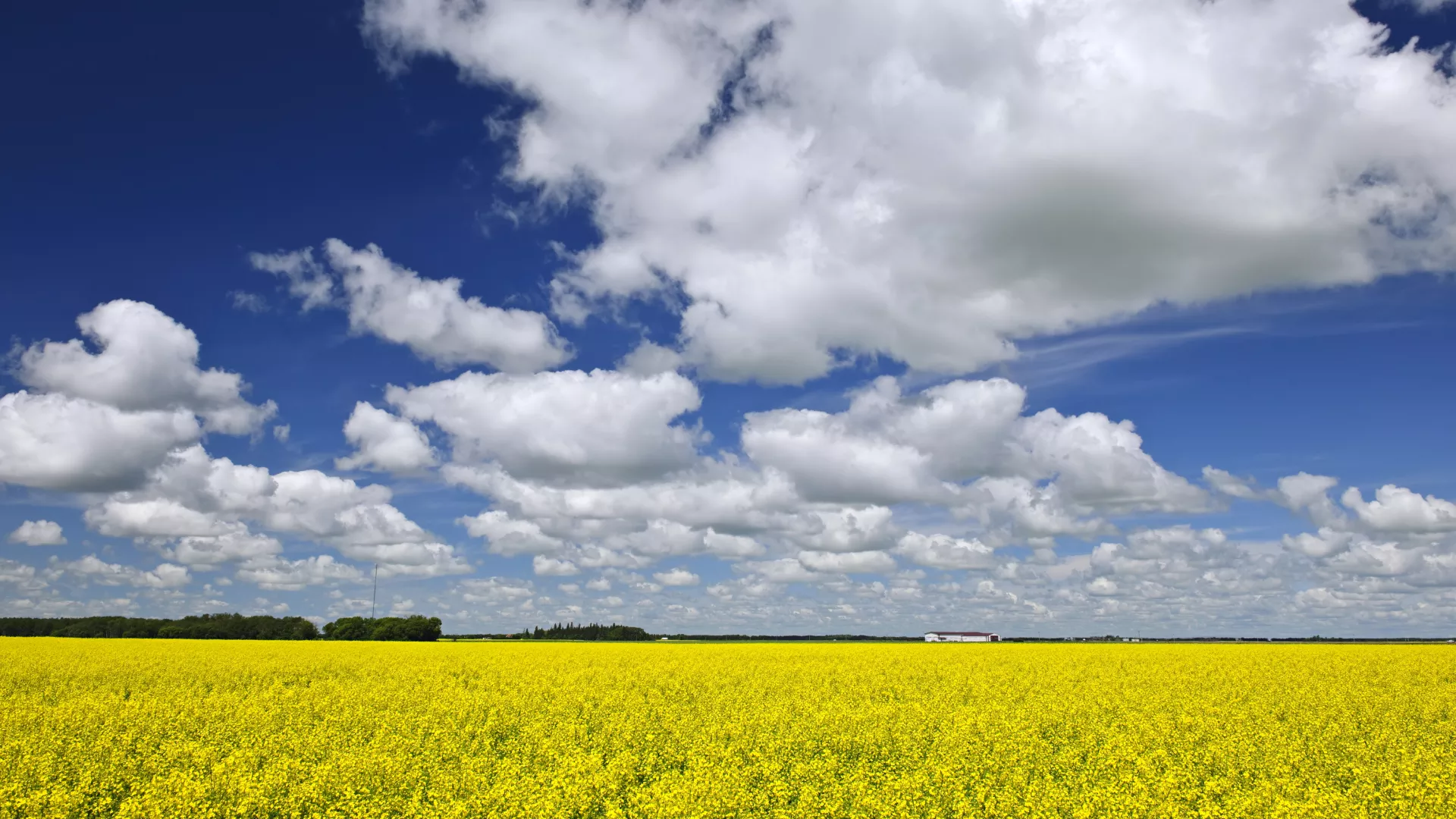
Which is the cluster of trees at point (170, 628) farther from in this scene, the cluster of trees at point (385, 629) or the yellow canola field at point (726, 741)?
the yellow canola field at point (726, 741)

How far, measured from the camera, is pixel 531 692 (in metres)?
28.4

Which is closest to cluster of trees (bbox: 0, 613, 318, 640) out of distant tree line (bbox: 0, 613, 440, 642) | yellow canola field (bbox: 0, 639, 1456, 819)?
distant tree line (bbox: 0, 613, 440, 642)

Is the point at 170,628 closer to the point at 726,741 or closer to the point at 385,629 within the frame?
the point at 385,629

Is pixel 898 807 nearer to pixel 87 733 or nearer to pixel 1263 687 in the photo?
pixel 87 733

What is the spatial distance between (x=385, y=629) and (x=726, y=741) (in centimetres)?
7801

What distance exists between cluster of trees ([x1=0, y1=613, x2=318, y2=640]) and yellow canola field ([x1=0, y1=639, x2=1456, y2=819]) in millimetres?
57713

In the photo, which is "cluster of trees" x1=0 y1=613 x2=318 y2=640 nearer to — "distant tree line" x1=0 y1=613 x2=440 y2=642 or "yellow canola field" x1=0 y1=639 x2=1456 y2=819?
"distant tree line" x1=0 y1=613 x2=440 y2=642

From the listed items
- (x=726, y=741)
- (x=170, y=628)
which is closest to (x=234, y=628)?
(x=170, y=628)

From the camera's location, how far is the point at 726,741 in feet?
65.4

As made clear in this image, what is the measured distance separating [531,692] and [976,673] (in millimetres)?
18461

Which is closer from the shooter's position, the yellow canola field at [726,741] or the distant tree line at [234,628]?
the yellow canola field at [726,741]

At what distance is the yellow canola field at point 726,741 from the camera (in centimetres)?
1398

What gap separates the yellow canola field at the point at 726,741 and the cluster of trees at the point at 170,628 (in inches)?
2272

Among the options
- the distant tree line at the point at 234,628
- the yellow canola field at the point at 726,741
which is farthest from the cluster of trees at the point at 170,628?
the yellow canola field at the point at 726,741
